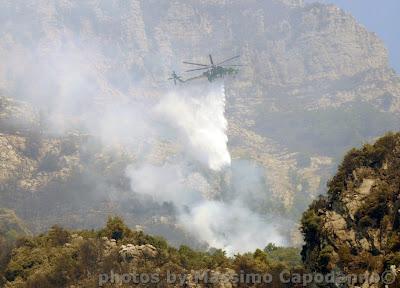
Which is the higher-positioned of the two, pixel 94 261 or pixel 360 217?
pixel 360 217

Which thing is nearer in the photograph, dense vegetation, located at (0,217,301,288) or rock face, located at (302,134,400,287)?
rock face, located at (302,134,400,287)

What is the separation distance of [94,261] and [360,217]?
1299 inches

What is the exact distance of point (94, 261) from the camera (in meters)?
72.6

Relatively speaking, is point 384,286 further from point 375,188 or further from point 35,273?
point 35,273

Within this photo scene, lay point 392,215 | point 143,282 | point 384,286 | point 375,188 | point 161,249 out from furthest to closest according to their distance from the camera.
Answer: point 161,249 → point 143,282 → point 375,188 → point 392,215 → point 384,286

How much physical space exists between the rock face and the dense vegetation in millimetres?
11161

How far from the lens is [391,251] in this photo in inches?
1948

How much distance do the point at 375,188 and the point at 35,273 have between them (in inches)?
1575

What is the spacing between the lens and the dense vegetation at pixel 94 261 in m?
68.8

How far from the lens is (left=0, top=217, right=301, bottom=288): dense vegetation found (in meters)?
68.8

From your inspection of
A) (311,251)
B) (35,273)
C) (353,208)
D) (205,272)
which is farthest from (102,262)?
(353,208)

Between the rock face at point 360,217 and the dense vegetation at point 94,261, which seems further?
the dense vegetation at point 94,261

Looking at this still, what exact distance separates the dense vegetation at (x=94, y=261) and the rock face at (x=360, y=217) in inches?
439

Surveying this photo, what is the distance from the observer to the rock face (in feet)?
166
